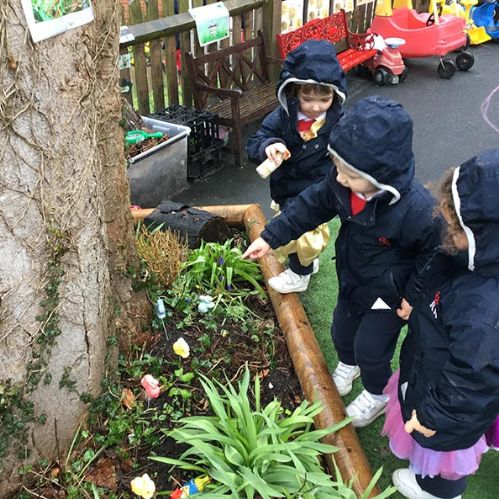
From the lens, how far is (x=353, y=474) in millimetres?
2207

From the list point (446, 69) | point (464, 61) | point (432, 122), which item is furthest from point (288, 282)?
point (464, 61)

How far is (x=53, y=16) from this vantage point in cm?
159

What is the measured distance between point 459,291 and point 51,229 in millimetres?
1309

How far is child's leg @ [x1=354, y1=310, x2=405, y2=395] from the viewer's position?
8.32 ft

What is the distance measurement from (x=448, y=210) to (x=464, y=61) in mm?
6948

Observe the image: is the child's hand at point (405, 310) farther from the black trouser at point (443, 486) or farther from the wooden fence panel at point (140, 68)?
the wooden fence panel at point (140, 68)

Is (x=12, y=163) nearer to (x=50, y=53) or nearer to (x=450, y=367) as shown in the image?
(x=50, y=53)

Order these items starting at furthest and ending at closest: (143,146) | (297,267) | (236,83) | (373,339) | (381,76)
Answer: (381,76)
(236,83)
(143,146)
(297,267)
(373,339)

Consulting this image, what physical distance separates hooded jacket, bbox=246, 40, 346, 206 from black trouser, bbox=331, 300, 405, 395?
0.82 m

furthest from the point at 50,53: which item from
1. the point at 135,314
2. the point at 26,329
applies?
the point at 135,314

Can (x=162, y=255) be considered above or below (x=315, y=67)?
below

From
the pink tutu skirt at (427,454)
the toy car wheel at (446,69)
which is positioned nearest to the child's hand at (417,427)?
the pink tutu skirt at (427,454)

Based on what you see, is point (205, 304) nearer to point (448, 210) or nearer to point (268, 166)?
point (268, 166)

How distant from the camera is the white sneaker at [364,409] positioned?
2.71m
